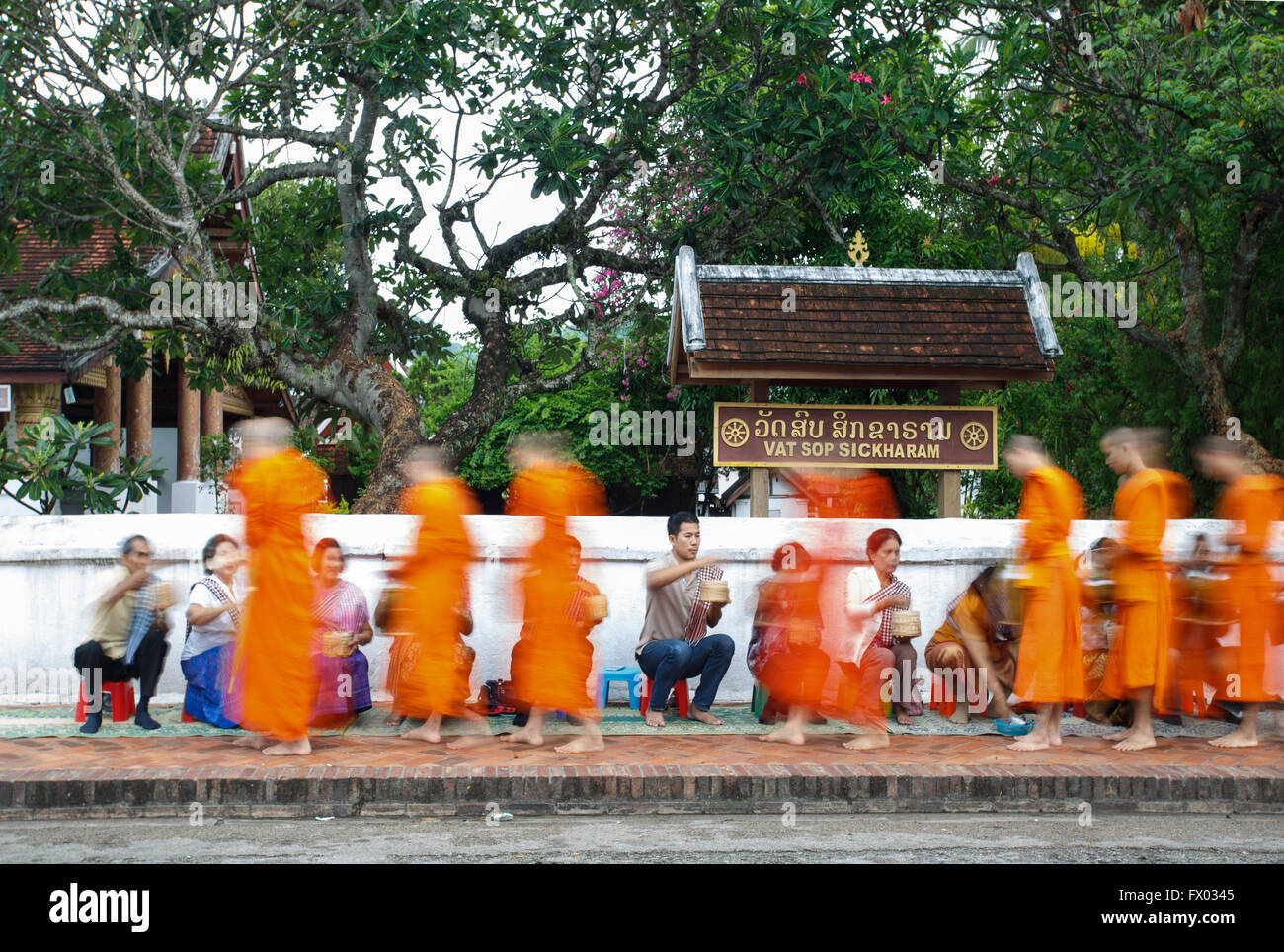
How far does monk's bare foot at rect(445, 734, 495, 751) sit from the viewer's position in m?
6.85

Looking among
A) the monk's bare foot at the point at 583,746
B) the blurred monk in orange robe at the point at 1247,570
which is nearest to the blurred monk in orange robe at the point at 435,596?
the monk's bare foot at the point at 583,746

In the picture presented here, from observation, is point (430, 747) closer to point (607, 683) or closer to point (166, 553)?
point (607, 683)

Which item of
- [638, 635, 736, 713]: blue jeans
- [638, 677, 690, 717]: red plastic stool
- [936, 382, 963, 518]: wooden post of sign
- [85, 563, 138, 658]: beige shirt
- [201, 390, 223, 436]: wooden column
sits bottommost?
[638, 677, 690, 717]: red plastic stool

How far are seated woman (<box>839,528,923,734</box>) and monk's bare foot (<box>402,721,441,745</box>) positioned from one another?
2.34 metres

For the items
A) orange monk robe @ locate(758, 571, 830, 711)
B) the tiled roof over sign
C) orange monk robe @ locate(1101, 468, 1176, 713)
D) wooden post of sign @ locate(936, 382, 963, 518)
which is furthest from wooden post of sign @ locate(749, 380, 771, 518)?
orange monk robe @ locate(1101, 468, 1176, 713)

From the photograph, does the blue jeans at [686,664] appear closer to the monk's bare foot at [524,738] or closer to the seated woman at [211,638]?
the monk's bare foot at [524,738]

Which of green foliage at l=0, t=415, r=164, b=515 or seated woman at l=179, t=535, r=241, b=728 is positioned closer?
seated woman at l=179, t=535, r=241, b=728

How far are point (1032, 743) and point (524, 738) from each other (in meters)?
2.84

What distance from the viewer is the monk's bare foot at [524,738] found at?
22.8 ft

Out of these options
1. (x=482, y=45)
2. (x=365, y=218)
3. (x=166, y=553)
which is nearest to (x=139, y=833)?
(x=166, y=553)

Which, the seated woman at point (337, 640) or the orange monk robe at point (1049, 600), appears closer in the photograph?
the orange monk robe at point (1049, 600)

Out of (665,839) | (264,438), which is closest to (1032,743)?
(665,839)

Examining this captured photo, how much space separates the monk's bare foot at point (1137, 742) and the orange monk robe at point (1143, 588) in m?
0.25

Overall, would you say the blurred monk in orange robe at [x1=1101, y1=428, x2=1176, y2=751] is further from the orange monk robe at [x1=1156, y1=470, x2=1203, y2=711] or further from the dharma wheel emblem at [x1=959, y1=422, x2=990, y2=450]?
the dharma wheel emblem at [x1=959, y1=422, x2=990, y2=450]
